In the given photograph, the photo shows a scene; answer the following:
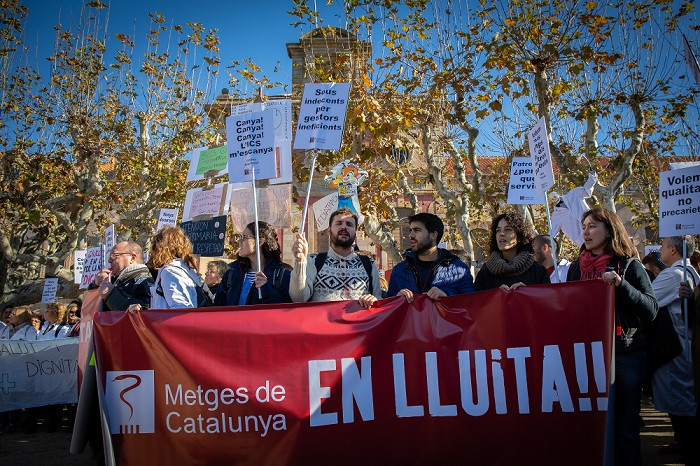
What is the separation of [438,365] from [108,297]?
2.68 meters

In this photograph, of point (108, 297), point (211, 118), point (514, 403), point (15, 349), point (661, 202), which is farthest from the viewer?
point (211, 118)

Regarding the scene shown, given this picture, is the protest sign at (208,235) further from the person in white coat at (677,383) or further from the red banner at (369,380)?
the person in white coat at (677,383)

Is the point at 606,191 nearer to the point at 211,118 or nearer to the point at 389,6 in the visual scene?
the point at 389,6

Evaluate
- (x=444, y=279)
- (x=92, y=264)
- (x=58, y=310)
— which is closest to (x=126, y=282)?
(x=444, y=279)

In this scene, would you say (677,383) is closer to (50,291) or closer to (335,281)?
(335,281)

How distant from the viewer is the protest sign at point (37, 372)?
874 cm

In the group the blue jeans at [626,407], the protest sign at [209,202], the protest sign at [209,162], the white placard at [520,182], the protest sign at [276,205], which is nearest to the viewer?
the blue jeans at [626,407]

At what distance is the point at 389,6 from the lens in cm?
1216

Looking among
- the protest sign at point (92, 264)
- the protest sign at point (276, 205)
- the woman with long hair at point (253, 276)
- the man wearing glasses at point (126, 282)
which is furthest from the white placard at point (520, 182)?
the protest sign at point (92, 264)

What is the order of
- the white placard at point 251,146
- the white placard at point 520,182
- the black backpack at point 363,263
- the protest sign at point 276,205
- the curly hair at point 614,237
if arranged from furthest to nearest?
the white placard at point 520,182, the protest sign at point 276,205, the white placard at point 251,146, the black backpack at point 363,263, the curly hair at point 614,237

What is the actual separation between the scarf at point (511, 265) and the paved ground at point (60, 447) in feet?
7.52

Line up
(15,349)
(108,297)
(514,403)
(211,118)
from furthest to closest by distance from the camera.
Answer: (211,118)
(15,349)
(108,297)
(514,403)

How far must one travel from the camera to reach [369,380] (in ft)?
14.5

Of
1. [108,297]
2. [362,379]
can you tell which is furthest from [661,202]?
[108,297]
